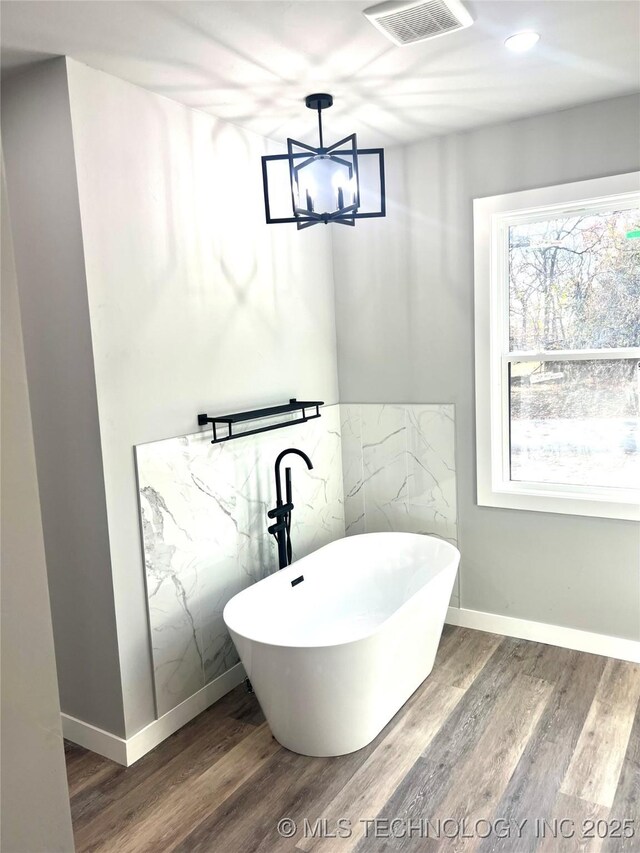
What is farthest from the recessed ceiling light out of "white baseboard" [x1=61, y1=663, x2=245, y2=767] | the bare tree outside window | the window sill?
"white baseboard" [x1=61, y1=663, x2=245, y2=767]

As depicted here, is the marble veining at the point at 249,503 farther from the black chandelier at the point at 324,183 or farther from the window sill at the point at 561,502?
the black chandelier at the point at 324,183

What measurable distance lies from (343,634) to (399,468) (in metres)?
0.96

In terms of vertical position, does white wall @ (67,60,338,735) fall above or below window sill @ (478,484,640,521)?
above

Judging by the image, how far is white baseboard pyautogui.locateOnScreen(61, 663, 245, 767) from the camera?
8.23ft

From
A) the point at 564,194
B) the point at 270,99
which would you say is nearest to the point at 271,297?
the point at 270,99

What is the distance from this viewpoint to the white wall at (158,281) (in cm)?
234

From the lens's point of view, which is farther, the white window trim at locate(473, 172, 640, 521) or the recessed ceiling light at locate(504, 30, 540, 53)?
the white window trim at locate(473, 172, 640, 521)

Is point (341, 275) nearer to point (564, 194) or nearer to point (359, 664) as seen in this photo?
point (564, 194)

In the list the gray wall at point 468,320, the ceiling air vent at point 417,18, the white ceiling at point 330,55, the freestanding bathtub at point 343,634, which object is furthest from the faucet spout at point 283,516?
the ceiling air vent at point 417,18

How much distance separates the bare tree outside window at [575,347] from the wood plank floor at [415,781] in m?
1.04

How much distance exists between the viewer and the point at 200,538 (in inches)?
110

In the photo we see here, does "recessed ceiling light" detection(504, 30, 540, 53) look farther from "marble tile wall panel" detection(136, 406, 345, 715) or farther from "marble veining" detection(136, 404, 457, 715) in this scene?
"marble tile wall panel" detection(136, 406, 345, 715)

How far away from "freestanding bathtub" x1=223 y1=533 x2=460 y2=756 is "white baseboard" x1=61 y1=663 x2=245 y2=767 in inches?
15.9

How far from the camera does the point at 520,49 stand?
2.24 metres
